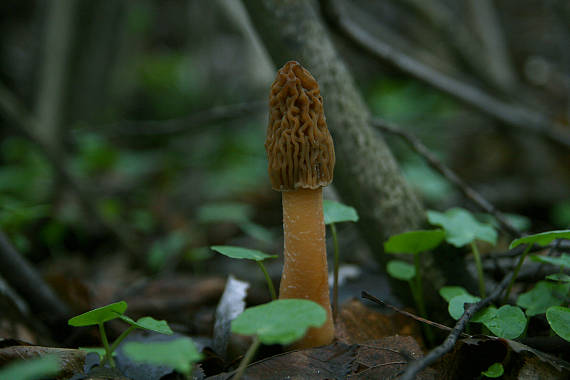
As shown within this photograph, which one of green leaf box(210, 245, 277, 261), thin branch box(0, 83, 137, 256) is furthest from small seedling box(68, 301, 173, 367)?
thin branch box(0, 83, 137, 256)

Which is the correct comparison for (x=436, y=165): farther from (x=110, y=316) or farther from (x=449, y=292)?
(x=110, y=316)

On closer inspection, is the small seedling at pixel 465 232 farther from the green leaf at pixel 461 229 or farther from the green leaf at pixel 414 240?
the green leaf at pixel 414 240

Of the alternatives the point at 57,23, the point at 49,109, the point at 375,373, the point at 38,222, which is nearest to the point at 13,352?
the point at 375,373

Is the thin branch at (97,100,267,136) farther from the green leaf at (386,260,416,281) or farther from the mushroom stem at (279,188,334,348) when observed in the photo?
the green leaf at (386,260,416,281)

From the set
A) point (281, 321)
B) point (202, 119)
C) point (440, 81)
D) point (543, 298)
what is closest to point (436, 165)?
point (543, 298)

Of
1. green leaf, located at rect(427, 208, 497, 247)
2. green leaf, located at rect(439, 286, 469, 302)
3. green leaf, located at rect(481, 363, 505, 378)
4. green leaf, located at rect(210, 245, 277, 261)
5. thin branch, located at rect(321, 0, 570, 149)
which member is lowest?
green leaf, located at rect(481, 363, 505, 378)
